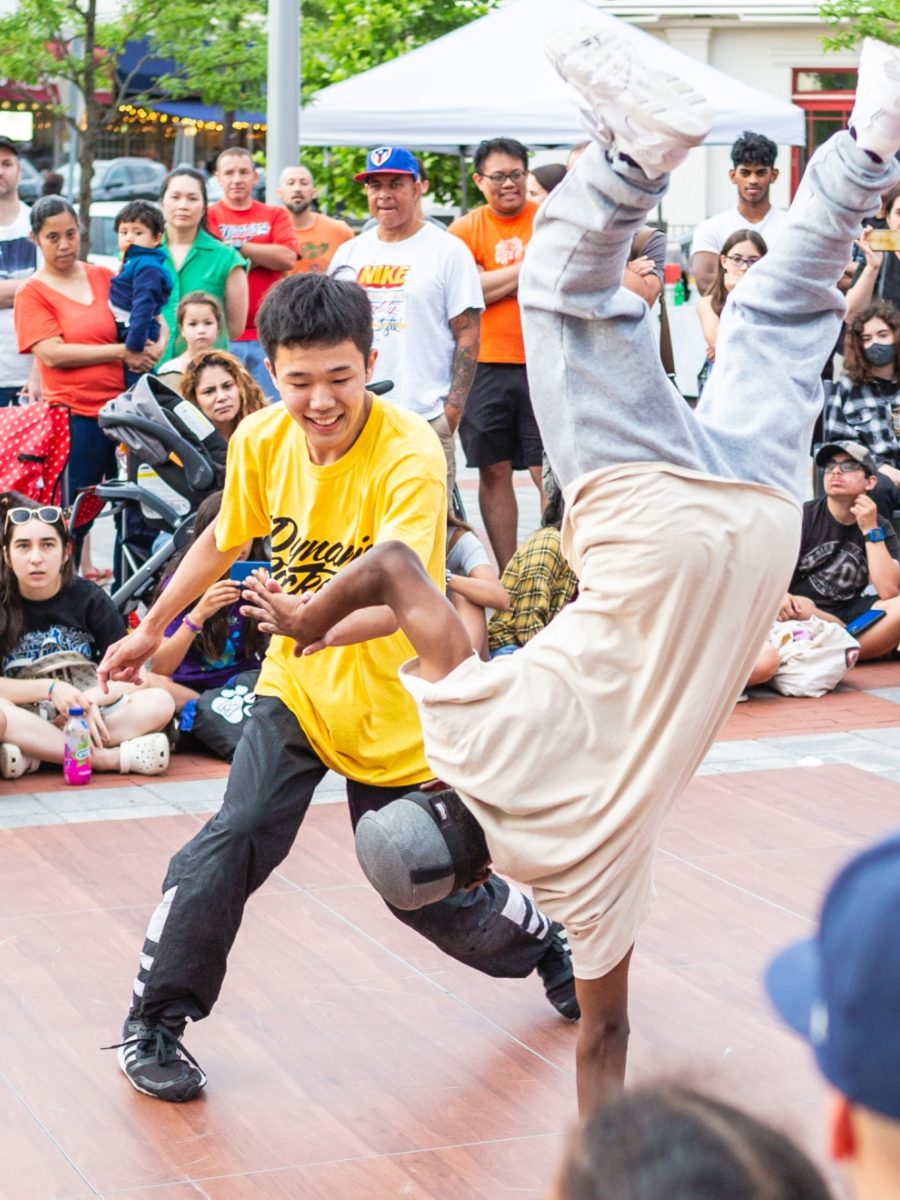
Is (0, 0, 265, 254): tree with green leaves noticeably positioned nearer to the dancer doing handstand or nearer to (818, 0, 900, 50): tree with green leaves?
(818, 0, 900, 50): tree with green leaves

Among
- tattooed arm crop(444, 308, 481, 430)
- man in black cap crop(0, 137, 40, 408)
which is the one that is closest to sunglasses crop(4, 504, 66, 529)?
tattooed arm crop(444, 308, 481, 430)

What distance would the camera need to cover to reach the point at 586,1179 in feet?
4.15

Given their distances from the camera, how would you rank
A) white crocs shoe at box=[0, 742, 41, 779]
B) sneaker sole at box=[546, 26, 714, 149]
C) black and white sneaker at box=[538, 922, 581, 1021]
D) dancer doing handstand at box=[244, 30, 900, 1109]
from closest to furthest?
1. sneaker sole at box=[546, 26, 714, 149]
2. dancer doing handstand at box=[244, 30, 900, 1109]
3. black and white sneaker at box=[538, 922, 581, 1021]
4. white crocs shoe at box=[0, 742, 41, 779]

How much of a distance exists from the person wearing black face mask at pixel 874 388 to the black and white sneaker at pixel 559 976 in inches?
205

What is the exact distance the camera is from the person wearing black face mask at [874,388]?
9227mm

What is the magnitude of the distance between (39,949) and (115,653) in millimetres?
1248

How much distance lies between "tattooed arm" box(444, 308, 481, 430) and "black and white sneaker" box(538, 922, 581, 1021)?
4109 mm

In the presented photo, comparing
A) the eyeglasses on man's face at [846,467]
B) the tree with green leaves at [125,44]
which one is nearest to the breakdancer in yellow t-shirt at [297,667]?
the eyeglasses on man's face at [846,467]

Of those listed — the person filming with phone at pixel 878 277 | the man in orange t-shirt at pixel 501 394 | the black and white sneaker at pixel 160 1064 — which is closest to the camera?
the black and white sneaker at pixel 160 1064

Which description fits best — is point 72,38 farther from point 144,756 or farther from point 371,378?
point 371,378

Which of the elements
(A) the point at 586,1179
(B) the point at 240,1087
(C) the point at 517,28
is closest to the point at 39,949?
(B) the point at 240,1087

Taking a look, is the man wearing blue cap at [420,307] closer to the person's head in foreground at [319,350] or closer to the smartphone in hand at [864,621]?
the smartphone in hand at [864,621]

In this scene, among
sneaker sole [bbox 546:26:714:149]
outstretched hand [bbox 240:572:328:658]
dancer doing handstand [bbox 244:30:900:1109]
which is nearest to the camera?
sneaker sole [bbox 546:26:714:149]

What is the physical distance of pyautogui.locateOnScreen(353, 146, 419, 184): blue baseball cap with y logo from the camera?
8.12 metres
